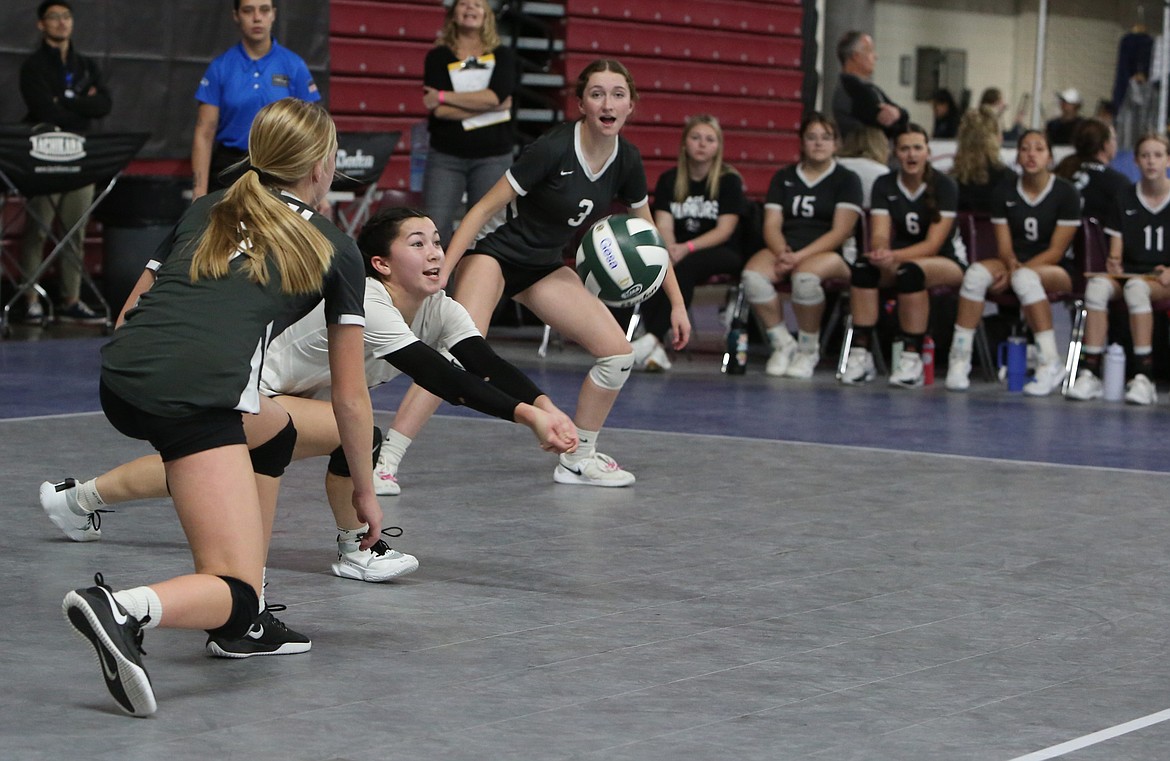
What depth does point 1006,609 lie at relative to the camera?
4719mm

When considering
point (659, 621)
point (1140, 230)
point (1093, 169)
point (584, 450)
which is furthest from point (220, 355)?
point (1093, 169)

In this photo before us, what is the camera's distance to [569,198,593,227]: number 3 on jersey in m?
6.74

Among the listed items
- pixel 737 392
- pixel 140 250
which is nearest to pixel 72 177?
pixel 140 250

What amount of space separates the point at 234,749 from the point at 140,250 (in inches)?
349

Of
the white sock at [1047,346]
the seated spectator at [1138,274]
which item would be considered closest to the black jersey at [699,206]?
the white sock at [1047,346]

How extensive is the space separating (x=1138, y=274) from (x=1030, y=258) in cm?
64

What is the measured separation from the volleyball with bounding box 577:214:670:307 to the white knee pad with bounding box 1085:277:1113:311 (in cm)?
385

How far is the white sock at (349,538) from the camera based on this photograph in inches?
195

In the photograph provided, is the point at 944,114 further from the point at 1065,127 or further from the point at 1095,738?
the point at 1095,738

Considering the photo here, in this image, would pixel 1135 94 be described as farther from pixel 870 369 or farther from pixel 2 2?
pixel 2 2

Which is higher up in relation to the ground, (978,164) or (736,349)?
(978,164)

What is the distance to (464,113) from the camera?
10367 mm

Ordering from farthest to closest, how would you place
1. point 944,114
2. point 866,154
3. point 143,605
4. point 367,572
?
1. point 944,114
2. point 866,154
3. point 367,572
4. point 143,605

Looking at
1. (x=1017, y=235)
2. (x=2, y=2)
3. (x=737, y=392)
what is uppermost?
(x=2, y=2)
